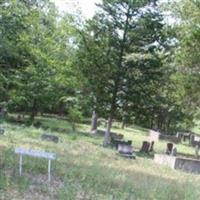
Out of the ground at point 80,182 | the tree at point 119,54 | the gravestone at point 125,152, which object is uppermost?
the tree at point 119,54

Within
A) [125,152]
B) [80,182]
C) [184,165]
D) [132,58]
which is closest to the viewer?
[80,182]

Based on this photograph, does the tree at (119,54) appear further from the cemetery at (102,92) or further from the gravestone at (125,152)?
the gravestone at (125,152)

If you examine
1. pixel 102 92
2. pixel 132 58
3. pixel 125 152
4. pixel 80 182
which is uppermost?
pixel 132 58

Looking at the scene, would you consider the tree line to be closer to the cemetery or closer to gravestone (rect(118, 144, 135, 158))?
the cemetery

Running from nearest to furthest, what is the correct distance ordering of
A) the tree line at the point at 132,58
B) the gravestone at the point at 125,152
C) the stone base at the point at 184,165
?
1. the stone base at the point at 184,165
2. the gravestone at the point at 125,152
3. the tree line at the point at 132,58

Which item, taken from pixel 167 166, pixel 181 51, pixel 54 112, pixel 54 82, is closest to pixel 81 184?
pixel 167 166

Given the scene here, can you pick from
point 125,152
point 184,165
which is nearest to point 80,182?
point 184,165

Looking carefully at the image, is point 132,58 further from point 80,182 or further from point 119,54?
point 80,182

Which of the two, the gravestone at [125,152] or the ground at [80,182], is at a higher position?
the gravestone at [125,152]

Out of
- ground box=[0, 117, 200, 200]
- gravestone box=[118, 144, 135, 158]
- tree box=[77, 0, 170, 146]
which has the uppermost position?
tree box=[77, 0, 170, 146]

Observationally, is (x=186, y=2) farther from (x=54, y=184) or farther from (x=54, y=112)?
(x=54, y=112)

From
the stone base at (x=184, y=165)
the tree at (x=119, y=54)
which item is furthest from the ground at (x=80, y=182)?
the tree at (x=119, y=54)

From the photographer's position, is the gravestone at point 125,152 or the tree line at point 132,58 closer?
the gravestone at point 125,152

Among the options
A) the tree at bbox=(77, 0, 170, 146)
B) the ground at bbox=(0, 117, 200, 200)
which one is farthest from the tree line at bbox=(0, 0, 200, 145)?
the ground at bbox=(0, 117, 200, 200)
